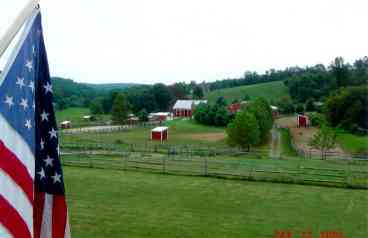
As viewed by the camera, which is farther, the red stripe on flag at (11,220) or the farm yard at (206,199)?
the farm yard at (206,199)

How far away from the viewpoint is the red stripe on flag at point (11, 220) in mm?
2664

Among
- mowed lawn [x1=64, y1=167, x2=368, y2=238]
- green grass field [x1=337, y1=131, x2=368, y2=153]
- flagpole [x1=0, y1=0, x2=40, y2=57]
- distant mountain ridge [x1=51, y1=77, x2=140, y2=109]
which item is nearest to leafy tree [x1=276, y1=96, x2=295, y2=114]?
green grass field [x1=337, y1=131, x2=368, y2=153]

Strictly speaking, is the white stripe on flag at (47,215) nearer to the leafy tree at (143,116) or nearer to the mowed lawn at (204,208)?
the mowed lawn at (204,208)

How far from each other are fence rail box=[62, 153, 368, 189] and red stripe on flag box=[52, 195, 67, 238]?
12.1 m

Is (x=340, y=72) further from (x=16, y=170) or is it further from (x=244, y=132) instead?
(x=16, y=170)

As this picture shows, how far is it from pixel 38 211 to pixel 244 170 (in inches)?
508

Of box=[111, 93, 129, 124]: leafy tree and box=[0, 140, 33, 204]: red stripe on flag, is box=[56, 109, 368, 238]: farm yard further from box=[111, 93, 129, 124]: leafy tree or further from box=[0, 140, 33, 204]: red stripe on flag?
box=[111, 93, 129, 124]: leafy tree

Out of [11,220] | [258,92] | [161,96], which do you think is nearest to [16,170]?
[11,220]

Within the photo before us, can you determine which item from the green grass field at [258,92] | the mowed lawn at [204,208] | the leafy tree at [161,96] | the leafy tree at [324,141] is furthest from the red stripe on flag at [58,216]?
the green grass field at [258,92]

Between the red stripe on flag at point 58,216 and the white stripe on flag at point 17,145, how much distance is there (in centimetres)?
55

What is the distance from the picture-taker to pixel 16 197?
2.76 meters

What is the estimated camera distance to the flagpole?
256 cm

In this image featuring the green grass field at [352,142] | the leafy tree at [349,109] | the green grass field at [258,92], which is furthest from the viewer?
the green grass field at [258,92]

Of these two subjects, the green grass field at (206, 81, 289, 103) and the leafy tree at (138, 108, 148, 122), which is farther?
the green grass field at (206, 81, 289, 103)
